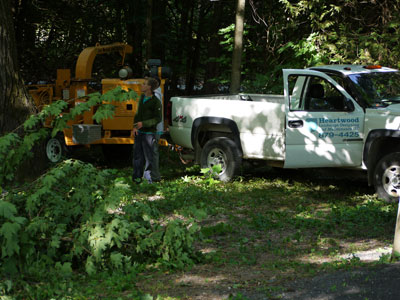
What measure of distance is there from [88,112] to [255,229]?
20.1 feet

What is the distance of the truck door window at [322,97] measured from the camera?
10250 millimetres

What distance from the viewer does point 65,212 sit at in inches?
245

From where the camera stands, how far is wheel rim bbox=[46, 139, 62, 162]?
44.0 feet

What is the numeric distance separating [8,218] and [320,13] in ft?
42.0

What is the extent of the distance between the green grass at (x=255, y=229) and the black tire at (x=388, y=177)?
0.61 ft

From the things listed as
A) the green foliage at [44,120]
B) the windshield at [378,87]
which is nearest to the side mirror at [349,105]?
the windshield at [378,87]

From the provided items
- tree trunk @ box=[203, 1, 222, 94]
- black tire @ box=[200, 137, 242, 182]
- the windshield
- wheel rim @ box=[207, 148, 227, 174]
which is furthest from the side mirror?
tree trunk @ box=[203, 1, 222, 94]

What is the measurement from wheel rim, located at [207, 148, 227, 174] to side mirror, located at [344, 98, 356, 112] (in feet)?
8.21

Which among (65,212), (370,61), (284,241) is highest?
(370,61)

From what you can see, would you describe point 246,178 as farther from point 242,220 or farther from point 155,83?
point 242,220

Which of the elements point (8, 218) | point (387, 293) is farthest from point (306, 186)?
point (8, 218)

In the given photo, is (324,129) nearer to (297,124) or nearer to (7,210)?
(297,124)

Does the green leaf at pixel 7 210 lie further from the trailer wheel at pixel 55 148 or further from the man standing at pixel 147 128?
the trailer wheel at pixel 55 148

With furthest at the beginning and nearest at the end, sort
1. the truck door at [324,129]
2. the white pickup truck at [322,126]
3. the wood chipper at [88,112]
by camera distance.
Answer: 1. the wood chipper at [88,112]
2. the truck door at [324,129]
3. the white pickup truck at [322,126]
